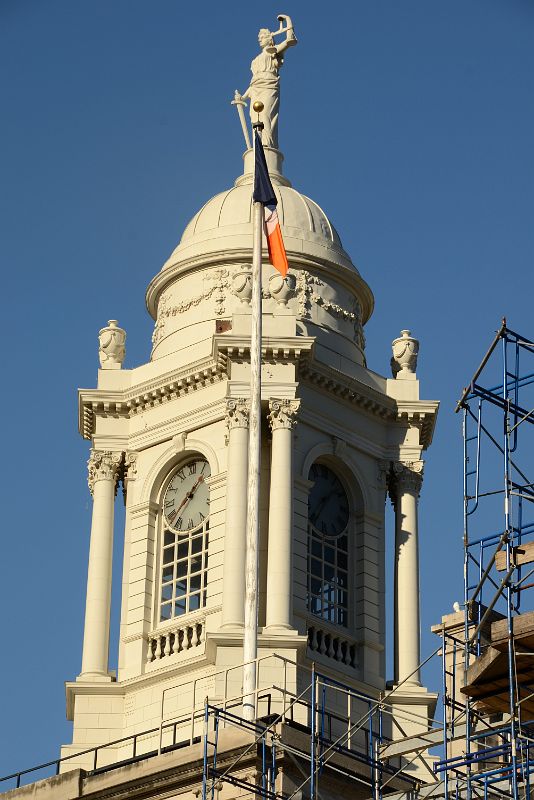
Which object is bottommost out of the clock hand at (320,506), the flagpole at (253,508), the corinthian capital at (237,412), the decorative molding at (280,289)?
the flagpole at (253,508)

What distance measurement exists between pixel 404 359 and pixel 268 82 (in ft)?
30.6

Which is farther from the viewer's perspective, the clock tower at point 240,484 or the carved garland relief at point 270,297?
the carved garland relief at point 270,297

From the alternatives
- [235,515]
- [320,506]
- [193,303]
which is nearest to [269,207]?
[193,303]

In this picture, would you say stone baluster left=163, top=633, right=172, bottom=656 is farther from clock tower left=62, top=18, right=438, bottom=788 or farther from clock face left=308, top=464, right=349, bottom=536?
clock face left=308, top=464, right=349, bottom=536

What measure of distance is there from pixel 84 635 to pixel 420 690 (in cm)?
865

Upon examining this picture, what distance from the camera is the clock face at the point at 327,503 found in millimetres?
75312

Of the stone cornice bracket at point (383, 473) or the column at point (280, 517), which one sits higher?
the stone cornice bracket at point (383, 473)

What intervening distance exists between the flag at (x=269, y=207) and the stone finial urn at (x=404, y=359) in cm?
708

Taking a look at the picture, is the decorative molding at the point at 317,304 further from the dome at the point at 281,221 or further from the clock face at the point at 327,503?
the clock face at the point at 327,503

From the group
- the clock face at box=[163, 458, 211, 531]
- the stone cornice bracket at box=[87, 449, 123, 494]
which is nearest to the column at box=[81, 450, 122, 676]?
the stone cornice bracket at box=[87, 449, 123, 494]

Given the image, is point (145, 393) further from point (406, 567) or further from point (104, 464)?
point (406, 567)

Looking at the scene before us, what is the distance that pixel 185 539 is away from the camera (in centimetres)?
7500

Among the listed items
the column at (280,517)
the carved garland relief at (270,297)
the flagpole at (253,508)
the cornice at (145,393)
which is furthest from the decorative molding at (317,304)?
the flagpole at (253,508)

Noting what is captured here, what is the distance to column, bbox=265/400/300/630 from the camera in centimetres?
7125
